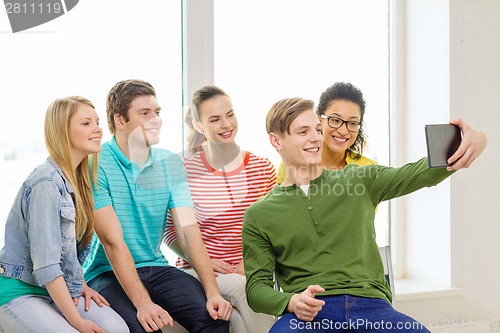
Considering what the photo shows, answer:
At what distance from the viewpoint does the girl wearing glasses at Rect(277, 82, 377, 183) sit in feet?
7.72

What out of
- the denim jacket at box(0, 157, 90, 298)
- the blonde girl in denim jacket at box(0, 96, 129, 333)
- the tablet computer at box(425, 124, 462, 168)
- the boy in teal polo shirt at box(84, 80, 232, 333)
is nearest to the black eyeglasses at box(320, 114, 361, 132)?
the boy in teal polo shirt at box(84, 80, 232, 333)

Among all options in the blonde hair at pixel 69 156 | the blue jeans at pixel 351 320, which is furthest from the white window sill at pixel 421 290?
the blonde hair at pixel 69 156

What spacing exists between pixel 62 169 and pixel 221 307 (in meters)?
0.60

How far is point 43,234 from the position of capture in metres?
1.74

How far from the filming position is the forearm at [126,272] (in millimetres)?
1926

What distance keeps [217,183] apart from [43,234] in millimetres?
695

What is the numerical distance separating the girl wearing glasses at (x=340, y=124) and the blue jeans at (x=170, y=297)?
2.23 ft

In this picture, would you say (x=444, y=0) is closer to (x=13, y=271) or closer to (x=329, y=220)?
(x=329, y=220)

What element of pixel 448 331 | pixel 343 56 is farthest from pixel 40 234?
pixel 448 331

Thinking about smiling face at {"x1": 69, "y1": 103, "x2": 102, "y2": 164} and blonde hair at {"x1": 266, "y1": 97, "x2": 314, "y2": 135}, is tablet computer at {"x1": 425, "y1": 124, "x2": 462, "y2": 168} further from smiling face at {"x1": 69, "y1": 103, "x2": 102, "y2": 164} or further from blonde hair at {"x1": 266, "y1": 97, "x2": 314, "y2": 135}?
smiling face at {"x1": 69, "y1": 103, "x2": 102, "y2": 164}

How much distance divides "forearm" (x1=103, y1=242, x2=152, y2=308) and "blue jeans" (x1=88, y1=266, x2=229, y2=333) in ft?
0.13

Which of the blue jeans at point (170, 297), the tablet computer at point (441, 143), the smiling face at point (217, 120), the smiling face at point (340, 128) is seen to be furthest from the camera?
the smiling face at point (340, 128)

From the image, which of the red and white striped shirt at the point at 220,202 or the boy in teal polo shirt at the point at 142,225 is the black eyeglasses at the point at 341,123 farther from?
the boy in teal polo shirt at the point at 142,225

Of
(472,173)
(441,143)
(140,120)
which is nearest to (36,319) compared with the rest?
(140,120)
